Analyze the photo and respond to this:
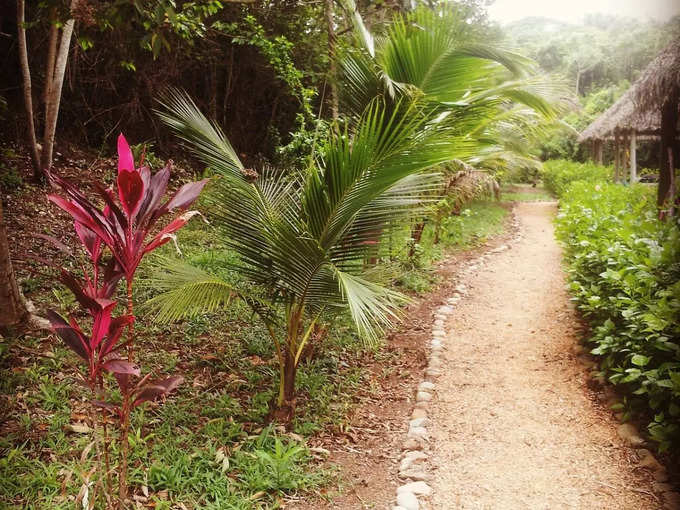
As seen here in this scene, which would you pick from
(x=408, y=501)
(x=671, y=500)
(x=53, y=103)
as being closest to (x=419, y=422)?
(x=408, y=501)

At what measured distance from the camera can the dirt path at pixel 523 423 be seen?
2531mm

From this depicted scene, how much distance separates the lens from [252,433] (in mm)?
2877

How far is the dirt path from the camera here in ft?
8.30

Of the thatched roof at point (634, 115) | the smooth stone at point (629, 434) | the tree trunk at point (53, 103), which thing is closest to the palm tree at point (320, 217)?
the smooth stone at point (629, 434)

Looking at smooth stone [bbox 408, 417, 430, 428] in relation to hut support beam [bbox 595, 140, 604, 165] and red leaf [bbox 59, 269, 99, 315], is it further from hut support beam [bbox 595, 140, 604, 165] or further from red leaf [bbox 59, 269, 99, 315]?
hut support beam [bbox 595, 140, 604, 165]

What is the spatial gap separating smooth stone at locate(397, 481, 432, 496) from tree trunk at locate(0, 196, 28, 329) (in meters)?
2.80

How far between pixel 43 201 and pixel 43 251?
1.31 meters

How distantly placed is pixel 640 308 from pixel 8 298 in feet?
13.3

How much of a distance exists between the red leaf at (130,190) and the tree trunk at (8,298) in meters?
1.97

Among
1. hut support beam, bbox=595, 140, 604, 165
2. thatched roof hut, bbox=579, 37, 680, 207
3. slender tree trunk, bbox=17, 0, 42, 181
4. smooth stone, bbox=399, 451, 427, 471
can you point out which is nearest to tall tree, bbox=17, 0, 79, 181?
slender tree trunk, bbox=17, 0, 42, 181

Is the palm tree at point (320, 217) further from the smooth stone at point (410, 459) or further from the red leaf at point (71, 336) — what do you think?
the smooth stone at point (410, 459)

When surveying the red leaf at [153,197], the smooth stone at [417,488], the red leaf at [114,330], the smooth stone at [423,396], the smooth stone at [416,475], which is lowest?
the smooth stone at [416,475]

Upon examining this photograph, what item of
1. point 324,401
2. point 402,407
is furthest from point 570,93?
point 324,401

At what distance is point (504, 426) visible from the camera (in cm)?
318
